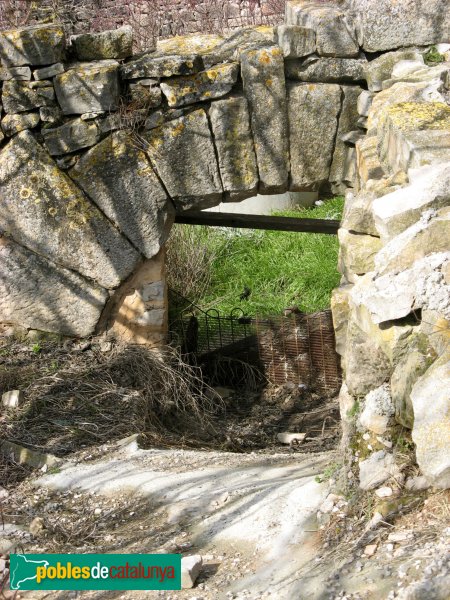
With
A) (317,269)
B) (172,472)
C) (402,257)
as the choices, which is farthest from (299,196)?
(402,257)

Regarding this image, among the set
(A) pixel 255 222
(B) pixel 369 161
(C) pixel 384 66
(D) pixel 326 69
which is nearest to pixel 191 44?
Result: (D) pixel 326 69

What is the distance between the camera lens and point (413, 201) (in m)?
2.85

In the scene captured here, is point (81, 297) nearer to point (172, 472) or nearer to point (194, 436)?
point (194, 436)

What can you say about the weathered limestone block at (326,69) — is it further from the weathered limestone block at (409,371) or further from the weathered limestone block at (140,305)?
the weathered limestone block at (409,371)

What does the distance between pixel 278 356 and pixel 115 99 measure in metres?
2.52

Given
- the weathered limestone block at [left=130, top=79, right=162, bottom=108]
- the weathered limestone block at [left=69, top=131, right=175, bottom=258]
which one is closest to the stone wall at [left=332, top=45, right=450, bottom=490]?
the weathered limestone block at [left=130, top=79, right=162, bottom=108]

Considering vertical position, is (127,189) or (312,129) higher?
(312,129)

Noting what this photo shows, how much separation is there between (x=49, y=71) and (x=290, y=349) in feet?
9.33

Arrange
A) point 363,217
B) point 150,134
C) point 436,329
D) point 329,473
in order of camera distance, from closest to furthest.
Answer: point 436,329, point 329,473, point 363,217, point 150,134

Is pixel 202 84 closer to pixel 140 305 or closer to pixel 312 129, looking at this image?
pixel 312 129

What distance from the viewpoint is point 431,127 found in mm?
3441

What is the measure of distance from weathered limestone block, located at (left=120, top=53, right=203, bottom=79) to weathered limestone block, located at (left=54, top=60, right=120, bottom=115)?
0.09m

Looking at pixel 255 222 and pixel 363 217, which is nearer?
pixel 363 217

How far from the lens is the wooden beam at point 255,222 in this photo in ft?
21.1
